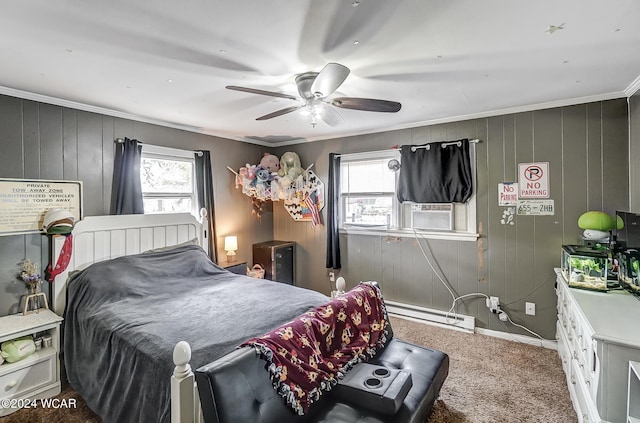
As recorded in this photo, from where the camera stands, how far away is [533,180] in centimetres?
311

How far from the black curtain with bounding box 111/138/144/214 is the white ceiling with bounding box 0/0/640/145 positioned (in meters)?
0.40

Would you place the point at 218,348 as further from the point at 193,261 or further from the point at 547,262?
the point at 547,262

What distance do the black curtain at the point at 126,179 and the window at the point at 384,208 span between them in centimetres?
251

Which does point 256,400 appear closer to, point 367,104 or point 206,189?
point 367,104

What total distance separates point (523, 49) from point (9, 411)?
166 inches

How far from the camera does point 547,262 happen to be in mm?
3072

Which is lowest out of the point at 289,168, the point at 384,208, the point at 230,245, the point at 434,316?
the point at 434,316

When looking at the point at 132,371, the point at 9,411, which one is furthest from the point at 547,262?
the point at 9,411

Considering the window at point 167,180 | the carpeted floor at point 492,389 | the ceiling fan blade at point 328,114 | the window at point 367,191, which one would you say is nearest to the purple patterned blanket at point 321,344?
the carpeted floor at point 492,389

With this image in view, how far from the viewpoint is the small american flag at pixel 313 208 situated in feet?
14.7

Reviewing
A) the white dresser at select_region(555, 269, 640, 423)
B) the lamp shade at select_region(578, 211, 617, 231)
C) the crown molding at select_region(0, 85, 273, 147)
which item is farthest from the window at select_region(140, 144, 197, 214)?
the lamp shade at select_region(578, 211, 617, 231)

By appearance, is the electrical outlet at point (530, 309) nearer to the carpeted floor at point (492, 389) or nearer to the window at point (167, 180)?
the carpeted floor at point (492, 389)

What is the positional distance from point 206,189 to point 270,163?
3.36ft

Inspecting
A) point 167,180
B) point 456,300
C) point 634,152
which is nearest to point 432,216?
point 456,300
